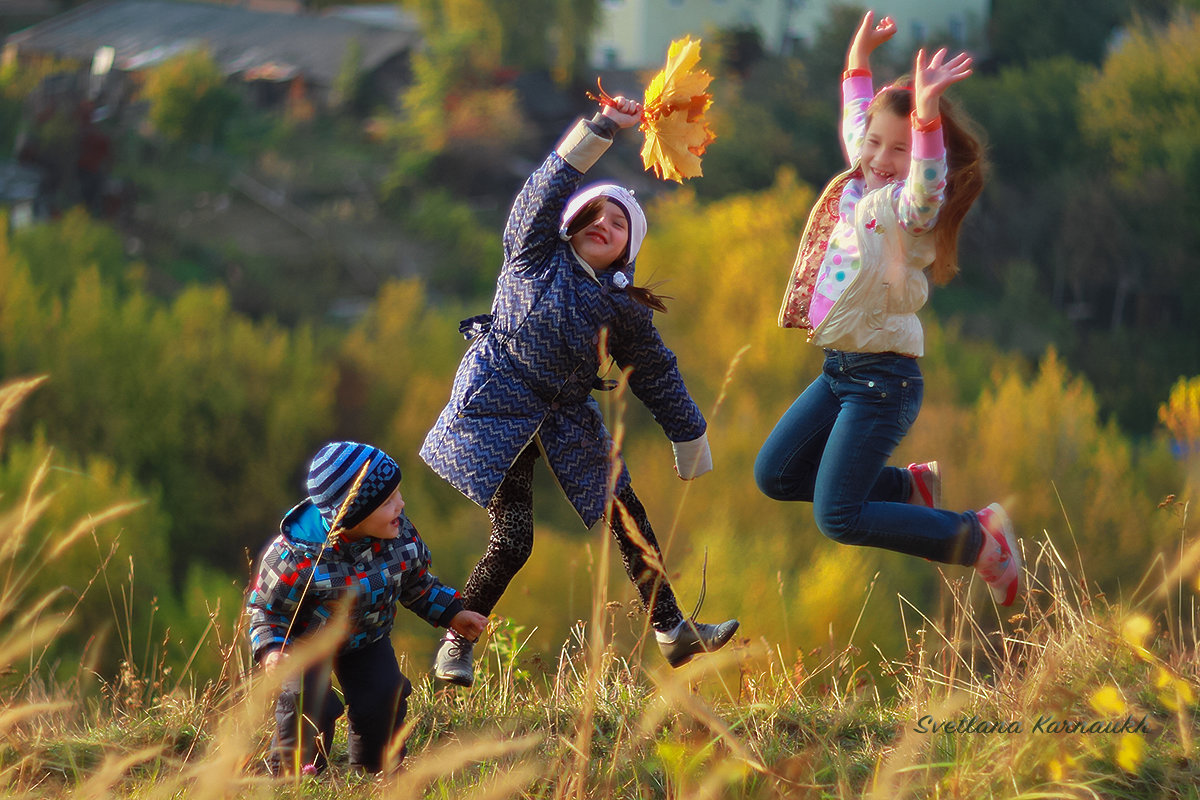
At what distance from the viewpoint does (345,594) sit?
2.63 metres

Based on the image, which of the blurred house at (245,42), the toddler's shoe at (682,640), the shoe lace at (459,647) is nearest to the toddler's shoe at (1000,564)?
the toddler's shoe at (682,640)

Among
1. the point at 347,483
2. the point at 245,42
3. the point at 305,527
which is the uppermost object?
the point at 245,42

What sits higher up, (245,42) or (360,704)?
(245,42)

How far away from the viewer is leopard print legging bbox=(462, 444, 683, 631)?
3.02 metres

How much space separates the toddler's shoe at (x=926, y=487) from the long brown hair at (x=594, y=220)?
0.90 meters

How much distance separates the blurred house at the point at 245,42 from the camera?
38.6m

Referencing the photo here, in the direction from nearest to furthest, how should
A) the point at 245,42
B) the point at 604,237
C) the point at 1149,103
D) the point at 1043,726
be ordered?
1. the point at 1043,726
2. the point at 604,237
3. the point at 1149,103
4. the point at 245,42

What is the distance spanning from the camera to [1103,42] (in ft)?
125

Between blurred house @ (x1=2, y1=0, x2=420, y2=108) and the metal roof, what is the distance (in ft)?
0.11

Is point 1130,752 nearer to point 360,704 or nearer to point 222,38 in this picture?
point 360,704

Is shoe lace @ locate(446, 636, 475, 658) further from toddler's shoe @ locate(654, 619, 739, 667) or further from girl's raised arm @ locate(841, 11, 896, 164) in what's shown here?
girl's raised arm @ locate(841, 11, 896, 164)

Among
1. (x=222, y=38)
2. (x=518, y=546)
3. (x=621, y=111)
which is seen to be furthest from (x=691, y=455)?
(x=222, y=38)

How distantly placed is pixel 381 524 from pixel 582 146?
0.99m

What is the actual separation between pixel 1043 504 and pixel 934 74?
18.4m
